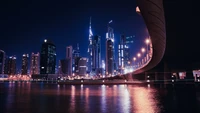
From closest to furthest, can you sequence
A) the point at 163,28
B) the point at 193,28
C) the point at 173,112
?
the point at 173,112, the point at 163,28, the point at 193,28

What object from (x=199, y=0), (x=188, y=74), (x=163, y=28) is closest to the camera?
(x=199, y=0)

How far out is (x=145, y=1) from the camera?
39.2 ft

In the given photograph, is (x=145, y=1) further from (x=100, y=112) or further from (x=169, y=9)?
(x=100, y=112)

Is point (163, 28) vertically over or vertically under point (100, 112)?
over

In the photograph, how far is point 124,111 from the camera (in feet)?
53.9

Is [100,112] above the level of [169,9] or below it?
below

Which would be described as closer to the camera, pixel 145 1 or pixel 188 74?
pixel 145 1

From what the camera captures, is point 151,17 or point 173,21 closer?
point 151,17

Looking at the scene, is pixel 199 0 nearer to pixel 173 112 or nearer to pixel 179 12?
pixel 179 12

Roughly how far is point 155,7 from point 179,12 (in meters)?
2.57

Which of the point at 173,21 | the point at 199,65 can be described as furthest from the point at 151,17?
the point at 199,65

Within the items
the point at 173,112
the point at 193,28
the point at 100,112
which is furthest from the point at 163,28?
the point at 100,112

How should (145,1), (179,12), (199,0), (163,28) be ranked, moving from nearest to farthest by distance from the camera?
1. (145,1)
2. (199,0)
3. (179,12)
4. (163,28)

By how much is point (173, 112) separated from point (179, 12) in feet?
24.2
